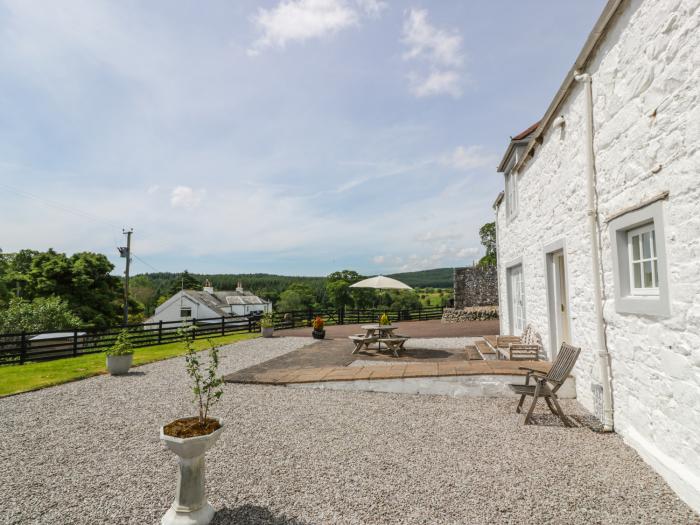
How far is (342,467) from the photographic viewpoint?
12.1 ft

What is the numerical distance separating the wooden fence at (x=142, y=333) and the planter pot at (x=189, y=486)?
833 centimetres

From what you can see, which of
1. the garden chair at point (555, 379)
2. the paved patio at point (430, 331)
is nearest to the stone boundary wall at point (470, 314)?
the paved patio at point (430, 331)

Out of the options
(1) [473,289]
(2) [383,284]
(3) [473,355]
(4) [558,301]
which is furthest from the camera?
(1) [473,289]

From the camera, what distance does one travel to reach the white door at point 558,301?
6.54 meters

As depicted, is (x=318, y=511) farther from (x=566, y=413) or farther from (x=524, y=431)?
(x=566, y=413)

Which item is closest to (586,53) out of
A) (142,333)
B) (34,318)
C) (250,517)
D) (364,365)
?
(250,517)

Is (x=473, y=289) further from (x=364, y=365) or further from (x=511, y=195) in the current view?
(x=364, y=365)

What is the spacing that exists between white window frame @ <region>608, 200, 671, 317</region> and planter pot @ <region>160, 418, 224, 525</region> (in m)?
3.72

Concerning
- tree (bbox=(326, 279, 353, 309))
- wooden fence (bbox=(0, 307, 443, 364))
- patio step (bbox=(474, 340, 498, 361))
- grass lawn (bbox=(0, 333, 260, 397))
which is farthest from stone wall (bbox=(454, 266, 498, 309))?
tree (bbox=(326, 279, 353, 309))

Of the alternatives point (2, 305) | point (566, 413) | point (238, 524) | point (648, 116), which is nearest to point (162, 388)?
point (238, 524)

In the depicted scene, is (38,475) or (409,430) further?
(409,430)

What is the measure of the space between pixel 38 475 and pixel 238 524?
2299 mm

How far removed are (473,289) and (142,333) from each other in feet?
67.7

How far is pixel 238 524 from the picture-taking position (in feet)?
9.08
